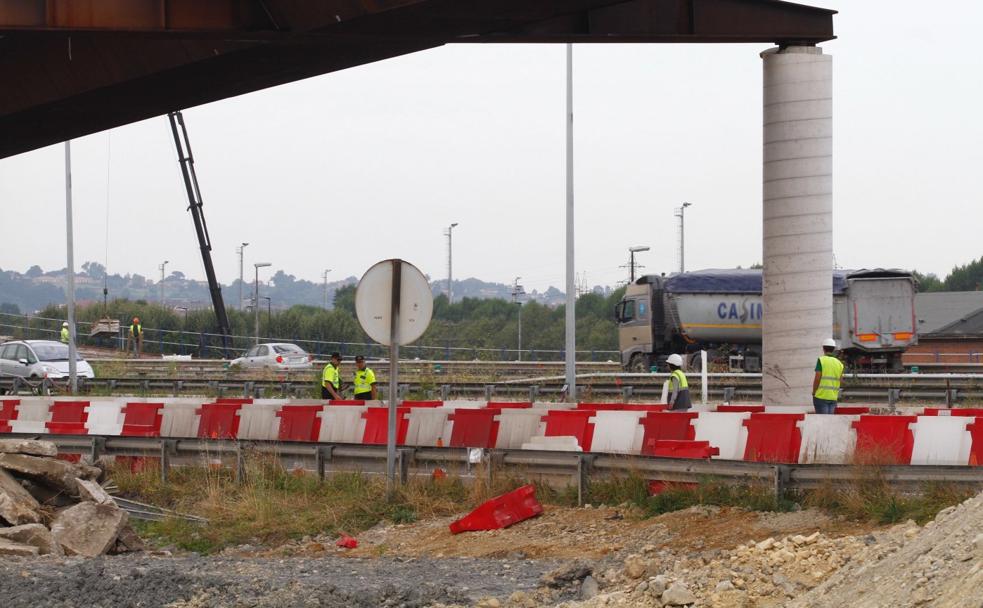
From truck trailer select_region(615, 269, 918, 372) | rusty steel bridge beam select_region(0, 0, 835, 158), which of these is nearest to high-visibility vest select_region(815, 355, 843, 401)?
rusty steel bridge beam select_region(0, 0, 835, 158)

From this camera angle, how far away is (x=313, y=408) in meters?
17.6

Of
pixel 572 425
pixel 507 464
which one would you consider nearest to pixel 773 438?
pixel 572 425

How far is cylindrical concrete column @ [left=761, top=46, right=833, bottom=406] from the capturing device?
20.0m

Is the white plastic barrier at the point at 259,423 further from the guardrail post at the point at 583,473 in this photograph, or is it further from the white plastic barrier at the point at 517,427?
the guardrail post at the point at 583,473

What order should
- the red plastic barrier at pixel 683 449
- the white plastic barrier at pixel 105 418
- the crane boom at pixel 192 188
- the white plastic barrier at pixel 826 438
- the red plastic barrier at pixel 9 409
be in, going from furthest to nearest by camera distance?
the crane boom at pixel 192 188 → the red plastic barrier at pixel 9 409 → the white plastic barrier at pixel 105 418 → the red plastic barrier at pixel 683 449 → the white plastic barrier at pixel 826 438

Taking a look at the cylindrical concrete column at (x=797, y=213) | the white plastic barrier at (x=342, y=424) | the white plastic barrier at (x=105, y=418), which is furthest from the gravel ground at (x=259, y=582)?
the cylindrical concrete column at (x=797, y=213)

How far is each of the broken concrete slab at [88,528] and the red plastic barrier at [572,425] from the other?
4.90 m

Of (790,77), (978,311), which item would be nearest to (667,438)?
(790,77)

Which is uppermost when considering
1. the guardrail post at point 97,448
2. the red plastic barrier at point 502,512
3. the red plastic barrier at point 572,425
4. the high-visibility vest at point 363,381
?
the high-visibility vest at point 363,381

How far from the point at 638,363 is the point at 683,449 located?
33.1m

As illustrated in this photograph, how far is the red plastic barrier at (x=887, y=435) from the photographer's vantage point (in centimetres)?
1247

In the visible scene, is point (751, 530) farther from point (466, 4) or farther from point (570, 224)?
point (570, 224)

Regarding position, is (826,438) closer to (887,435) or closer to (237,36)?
(887,435)

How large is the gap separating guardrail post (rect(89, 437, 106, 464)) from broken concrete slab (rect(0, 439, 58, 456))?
3753 millimetres
